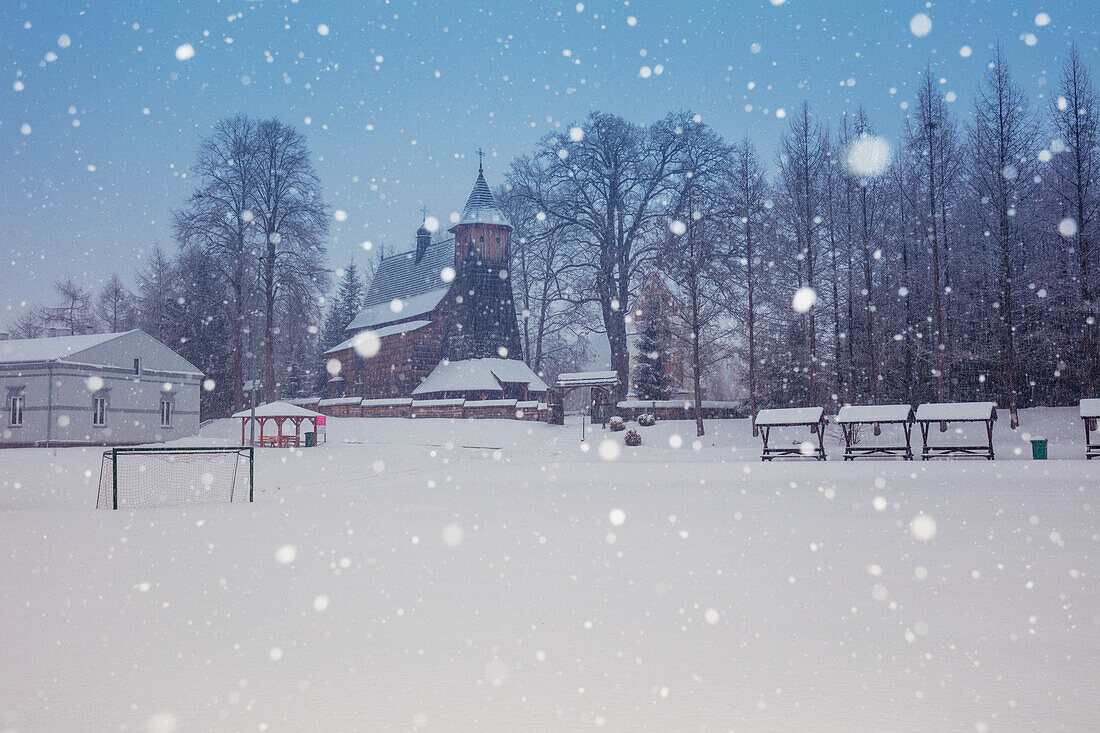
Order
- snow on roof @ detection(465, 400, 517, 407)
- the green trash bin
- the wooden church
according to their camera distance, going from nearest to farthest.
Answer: the green trash bin, snow on roof @ detection(465, 400, 517, 407), the wooden church

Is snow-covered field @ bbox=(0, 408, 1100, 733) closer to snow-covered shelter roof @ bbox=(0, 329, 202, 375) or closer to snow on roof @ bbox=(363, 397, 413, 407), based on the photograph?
snow-covered shelter roof @ bbox=(0, 329, 202, 375)

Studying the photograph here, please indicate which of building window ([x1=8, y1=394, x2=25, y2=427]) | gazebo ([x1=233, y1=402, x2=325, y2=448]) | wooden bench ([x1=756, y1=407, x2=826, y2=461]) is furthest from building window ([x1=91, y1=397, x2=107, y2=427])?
wooden bench ([x1=756, y1=407, x2=826, y2=461])

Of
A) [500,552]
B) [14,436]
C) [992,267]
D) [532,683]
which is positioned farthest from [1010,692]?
[14,436]

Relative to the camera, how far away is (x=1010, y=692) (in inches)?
178

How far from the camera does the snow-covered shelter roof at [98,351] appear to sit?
35062 millimetres

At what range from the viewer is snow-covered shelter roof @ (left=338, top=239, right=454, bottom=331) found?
51281mm

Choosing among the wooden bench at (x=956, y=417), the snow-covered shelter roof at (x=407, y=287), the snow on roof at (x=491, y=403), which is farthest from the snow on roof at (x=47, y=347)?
the wooden bench at (x=956, y=417)

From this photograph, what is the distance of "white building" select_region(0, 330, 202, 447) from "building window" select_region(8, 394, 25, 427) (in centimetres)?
4

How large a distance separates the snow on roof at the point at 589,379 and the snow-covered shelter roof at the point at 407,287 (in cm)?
1020

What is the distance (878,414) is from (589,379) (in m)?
19.8

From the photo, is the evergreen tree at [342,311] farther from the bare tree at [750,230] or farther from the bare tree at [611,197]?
the bare tree at [750,230]

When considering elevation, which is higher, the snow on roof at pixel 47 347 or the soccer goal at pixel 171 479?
the snow on roof at pixel 47 347

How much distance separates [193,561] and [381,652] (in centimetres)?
445

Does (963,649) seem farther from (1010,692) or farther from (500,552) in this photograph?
(500,552)
